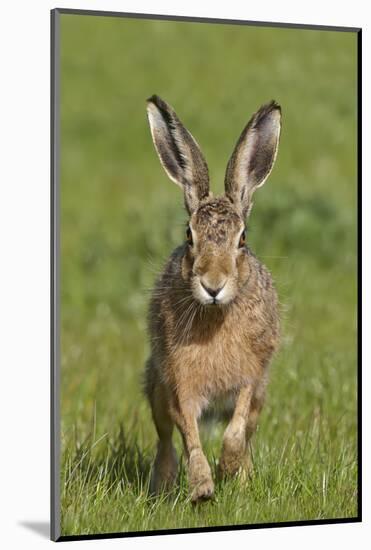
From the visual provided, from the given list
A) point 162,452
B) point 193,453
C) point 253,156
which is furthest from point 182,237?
point 193,453

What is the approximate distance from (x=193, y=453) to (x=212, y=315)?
781 millimetres

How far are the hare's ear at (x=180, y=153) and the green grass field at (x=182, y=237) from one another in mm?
821

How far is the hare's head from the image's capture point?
7.27 metres

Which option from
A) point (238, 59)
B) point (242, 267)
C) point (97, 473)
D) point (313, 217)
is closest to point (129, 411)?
point (97, 473)

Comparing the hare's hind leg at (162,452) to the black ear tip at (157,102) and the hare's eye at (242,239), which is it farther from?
the black ear tip at (157,102)

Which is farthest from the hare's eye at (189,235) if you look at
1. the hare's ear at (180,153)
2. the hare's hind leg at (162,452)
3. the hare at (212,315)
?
the hare's hind leg at (162,452)

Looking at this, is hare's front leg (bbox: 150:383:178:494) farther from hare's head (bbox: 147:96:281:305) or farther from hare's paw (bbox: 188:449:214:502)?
hare's head (bbox: 147:96:281:305)

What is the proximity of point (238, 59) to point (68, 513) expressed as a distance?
7.52 m

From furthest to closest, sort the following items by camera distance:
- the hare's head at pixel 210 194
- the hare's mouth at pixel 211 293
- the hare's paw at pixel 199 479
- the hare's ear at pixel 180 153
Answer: the hare's ear at pixel 180 153
the hare's paw at pixel 199 479
the hare's head at pixel 210 194
the hare's mouth at pixel 211 293

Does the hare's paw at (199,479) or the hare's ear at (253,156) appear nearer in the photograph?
the hare's paw at (199,479)

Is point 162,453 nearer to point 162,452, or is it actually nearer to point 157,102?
point 162,452

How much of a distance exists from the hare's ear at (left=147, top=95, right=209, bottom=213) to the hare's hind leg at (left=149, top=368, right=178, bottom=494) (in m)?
1.20

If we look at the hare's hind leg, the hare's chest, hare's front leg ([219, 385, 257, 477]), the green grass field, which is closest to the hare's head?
the hare's chest

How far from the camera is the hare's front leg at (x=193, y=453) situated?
7379mm
